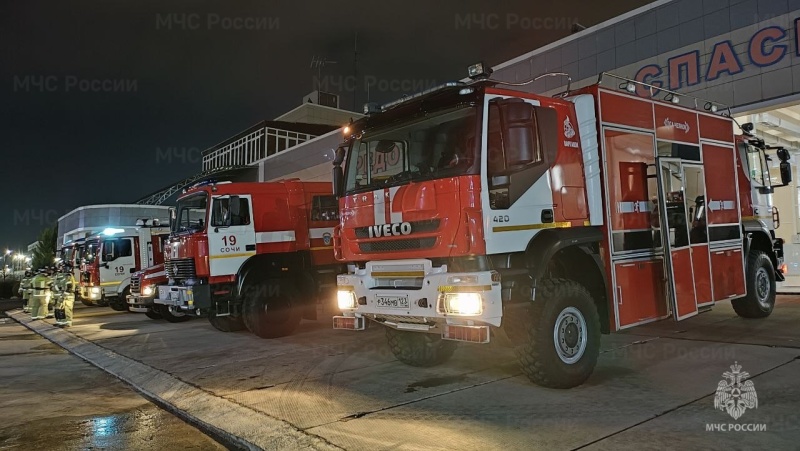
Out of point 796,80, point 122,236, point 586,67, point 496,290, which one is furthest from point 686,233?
point 122,236

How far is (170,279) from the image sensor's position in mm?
10578

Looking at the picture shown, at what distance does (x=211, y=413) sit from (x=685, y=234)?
5667 millimetres

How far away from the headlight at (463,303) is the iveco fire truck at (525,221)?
1cm

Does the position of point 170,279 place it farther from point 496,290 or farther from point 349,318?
point 496,290

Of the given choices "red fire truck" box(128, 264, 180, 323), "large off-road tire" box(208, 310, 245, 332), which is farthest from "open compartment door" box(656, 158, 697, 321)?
"red fire truck" box(128, 264, 180, 323)

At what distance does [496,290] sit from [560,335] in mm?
1067

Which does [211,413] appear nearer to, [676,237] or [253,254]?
[253,254]

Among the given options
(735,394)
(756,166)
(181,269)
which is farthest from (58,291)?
(756,166)

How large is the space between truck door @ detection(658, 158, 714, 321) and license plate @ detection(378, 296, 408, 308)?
3.13 meters

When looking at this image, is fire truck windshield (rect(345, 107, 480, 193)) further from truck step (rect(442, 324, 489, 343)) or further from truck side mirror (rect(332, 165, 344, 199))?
truck step (rect(442, 324, 489, 343))

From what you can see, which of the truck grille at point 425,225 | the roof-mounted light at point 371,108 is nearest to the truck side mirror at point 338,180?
the roof-mounted light at point 371,108

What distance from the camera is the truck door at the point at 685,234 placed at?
20.6 ft

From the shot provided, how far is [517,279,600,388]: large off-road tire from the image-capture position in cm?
512

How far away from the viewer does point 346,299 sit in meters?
6.04
